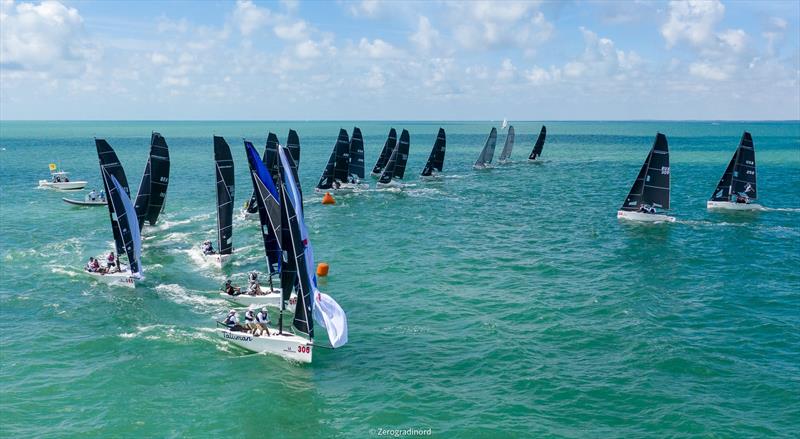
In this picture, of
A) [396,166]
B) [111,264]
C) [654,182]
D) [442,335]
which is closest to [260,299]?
[442,335]

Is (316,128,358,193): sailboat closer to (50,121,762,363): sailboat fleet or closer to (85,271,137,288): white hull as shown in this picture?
(50,121,762,363): sailboat fleet

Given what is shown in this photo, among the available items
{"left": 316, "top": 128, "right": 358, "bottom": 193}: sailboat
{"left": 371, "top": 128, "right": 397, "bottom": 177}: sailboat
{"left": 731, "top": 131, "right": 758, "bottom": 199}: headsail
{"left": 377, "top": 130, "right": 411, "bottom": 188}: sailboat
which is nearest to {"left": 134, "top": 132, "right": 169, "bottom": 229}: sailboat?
{"left": 316, "top": 128, "right": 358, "bottom": 193}: sailboat

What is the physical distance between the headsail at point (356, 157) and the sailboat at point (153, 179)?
36.2 metres

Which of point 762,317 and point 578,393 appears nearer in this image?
point 578,393

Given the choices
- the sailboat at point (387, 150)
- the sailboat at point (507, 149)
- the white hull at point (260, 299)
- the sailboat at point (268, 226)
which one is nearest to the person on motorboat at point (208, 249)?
the sailboat at point (268, 226)

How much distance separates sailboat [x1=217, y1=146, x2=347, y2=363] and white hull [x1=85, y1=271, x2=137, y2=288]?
14879 millimetres

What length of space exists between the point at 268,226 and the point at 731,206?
57519 mm

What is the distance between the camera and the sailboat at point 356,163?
8912 cm

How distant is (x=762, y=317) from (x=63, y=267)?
165ft

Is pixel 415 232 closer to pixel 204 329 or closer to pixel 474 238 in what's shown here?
pixel 474 238

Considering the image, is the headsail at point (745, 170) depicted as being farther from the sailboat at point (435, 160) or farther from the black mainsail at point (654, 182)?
the sailboat at point (435, 160)

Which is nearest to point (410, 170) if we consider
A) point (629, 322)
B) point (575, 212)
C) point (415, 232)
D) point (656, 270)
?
point (575, 212)

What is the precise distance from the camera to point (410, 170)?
12381 cm

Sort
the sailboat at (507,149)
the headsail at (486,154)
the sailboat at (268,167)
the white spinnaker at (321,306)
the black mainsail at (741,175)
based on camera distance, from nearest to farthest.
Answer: the white spinnaker at (321,306) → the black mainsail at (741,175) → the sailboat at (268,167) → the headsail at (486,154) → the sailboat at (507,149)
